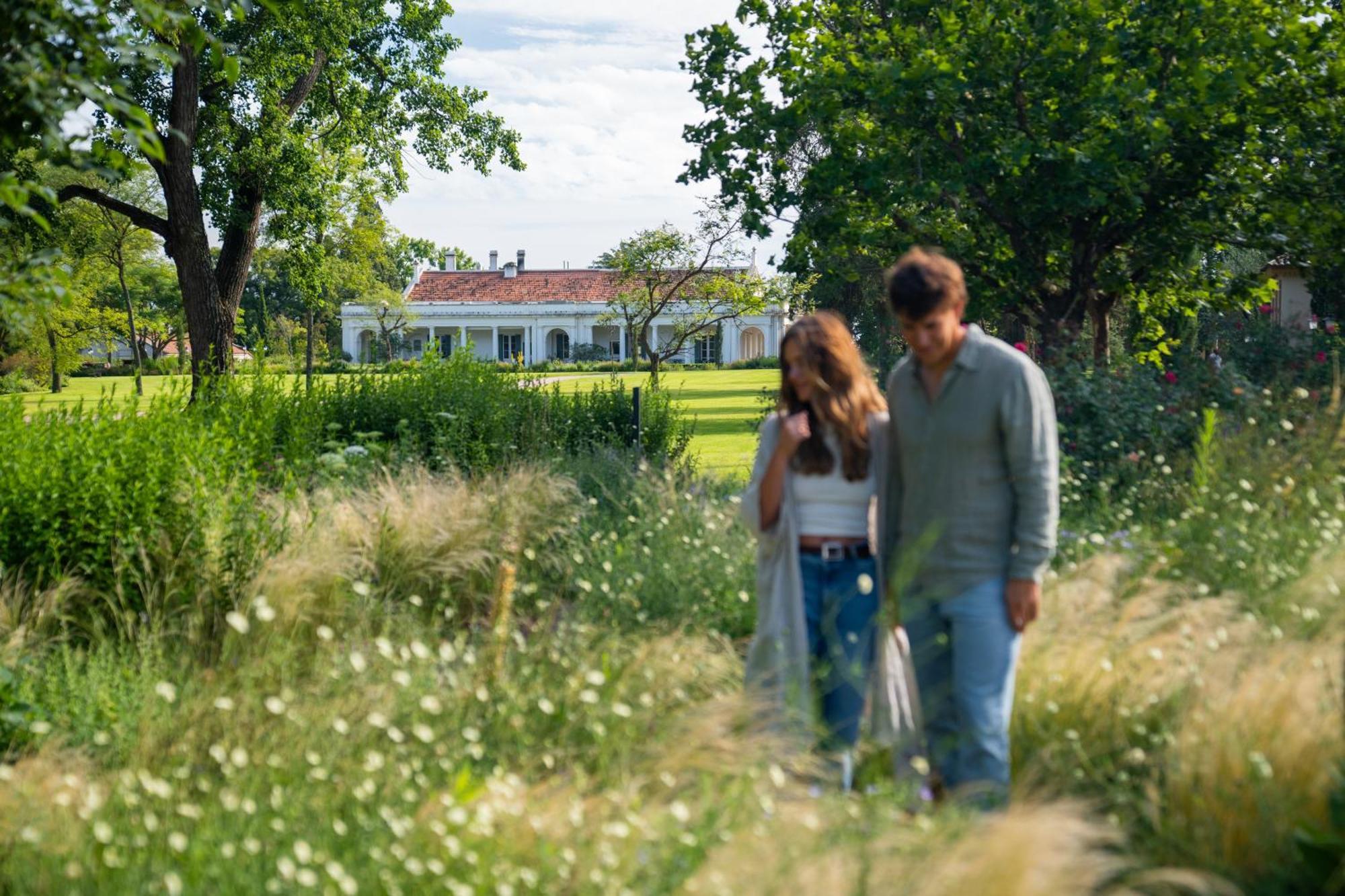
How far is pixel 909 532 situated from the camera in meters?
3.66

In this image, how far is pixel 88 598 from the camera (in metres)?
6.07

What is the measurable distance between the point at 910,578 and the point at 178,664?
3254 millimetres

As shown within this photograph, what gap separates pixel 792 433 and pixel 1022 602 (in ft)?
2.62

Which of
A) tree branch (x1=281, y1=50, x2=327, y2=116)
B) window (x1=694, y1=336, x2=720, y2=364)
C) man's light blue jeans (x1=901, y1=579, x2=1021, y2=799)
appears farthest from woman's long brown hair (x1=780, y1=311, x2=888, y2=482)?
window (x1=694, y1=336, x2=720, y2=364)

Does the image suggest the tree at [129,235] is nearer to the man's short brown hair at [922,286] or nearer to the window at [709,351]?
the window at [709,351]

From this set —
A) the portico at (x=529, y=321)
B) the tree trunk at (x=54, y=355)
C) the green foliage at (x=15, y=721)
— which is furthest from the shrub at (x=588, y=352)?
the green foliage at (x=15, y=721)

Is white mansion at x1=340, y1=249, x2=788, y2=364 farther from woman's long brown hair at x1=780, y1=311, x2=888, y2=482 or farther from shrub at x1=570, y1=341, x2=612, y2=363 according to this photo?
woman's long brown hair at x1=780, y1=311, x2=888, y2=482

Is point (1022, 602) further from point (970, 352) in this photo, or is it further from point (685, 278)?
point (685, 278)


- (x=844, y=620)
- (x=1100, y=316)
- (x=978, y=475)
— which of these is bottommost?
(x=844, y=620)

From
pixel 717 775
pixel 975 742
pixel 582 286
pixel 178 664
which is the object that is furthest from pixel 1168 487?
pixel 582 286

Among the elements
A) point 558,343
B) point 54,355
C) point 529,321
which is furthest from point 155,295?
point 558,343

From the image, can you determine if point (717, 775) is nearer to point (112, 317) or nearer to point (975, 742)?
point (975, 742)

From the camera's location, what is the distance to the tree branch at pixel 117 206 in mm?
17984

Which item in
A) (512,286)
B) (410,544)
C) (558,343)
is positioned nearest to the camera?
(410,544)
